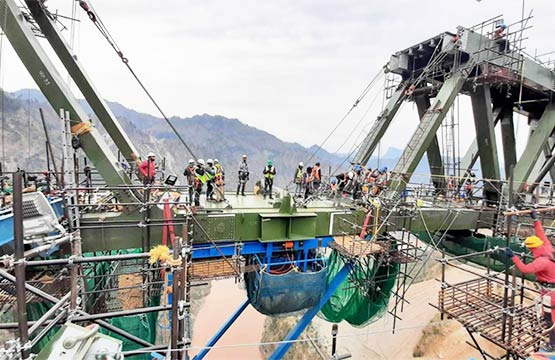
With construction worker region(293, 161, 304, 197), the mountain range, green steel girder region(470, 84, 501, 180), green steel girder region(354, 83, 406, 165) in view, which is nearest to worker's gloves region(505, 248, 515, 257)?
construction worker region(293, 161, 304, 197)

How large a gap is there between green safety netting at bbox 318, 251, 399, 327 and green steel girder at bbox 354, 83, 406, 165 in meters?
5.20

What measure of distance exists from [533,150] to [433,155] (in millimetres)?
3999

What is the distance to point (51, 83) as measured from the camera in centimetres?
676

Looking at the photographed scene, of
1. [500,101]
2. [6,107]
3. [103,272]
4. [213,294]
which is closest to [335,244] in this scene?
[103,272]

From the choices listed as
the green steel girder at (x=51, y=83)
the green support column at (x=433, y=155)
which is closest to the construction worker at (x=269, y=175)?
the green steel girder at (x=51, y=83)

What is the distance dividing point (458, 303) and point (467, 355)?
685 cm

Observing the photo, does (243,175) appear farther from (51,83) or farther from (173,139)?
(173,139)

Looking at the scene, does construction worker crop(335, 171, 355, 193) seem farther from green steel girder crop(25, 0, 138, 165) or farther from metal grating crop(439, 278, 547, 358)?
green steel girder crop(25, 0, 138, 165)

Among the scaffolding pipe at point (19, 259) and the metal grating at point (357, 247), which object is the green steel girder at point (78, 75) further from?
the scaffolding pipe at point (19, 259)

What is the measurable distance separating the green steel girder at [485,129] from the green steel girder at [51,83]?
13385 millimetres

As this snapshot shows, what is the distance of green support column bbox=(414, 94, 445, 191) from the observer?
48.4ft

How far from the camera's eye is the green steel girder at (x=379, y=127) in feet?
43.3

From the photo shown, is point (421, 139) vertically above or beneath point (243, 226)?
above

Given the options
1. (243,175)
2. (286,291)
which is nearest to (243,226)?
(286,291)
